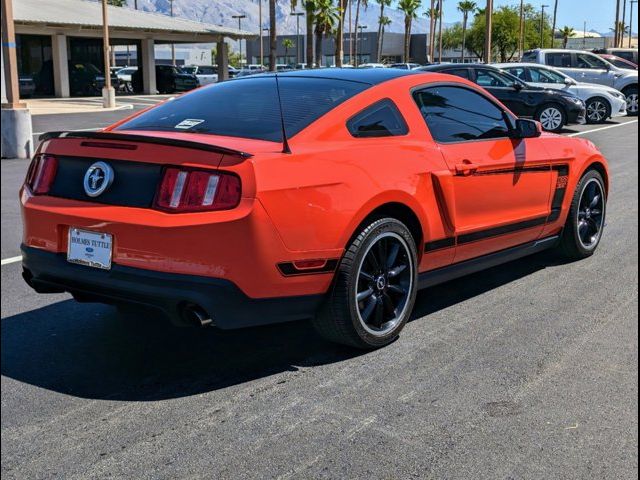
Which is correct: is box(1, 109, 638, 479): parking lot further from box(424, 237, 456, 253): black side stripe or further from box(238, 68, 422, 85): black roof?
box(238, 68, 422, 85): black roof

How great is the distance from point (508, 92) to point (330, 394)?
1609 centimetres

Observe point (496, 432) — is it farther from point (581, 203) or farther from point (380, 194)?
point (581, 203)

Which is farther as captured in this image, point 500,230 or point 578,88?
point 578,88

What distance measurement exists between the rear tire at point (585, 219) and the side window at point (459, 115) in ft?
Answer: 3.48

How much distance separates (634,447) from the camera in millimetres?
3189

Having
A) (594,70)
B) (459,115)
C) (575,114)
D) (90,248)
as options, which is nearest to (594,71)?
(594,70)

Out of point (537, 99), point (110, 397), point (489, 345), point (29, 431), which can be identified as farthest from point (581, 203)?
point (537, 99)

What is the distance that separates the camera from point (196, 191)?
144 inches

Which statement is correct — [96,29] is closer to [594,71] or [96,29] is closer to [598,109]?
[594,71]

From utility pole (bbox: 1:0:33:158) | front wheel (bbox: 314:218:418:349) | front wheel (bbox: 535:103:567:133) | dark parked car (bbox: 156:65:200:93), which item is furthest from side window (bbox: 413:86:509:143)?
dark parked car (bbox: 156:65:200:93)

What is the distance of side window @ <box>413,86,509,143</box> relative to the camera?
486 cm

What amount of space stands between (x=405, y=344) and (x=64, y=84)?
122 ft

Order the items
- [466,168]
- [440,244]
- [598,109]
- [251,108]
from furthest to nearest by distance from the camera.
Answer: [598,109] → [466,168] → [440,244] → [251,108]

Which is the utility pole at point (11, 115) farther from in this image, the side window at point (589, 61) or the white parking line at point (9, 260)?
the side window at point (589, 61)
